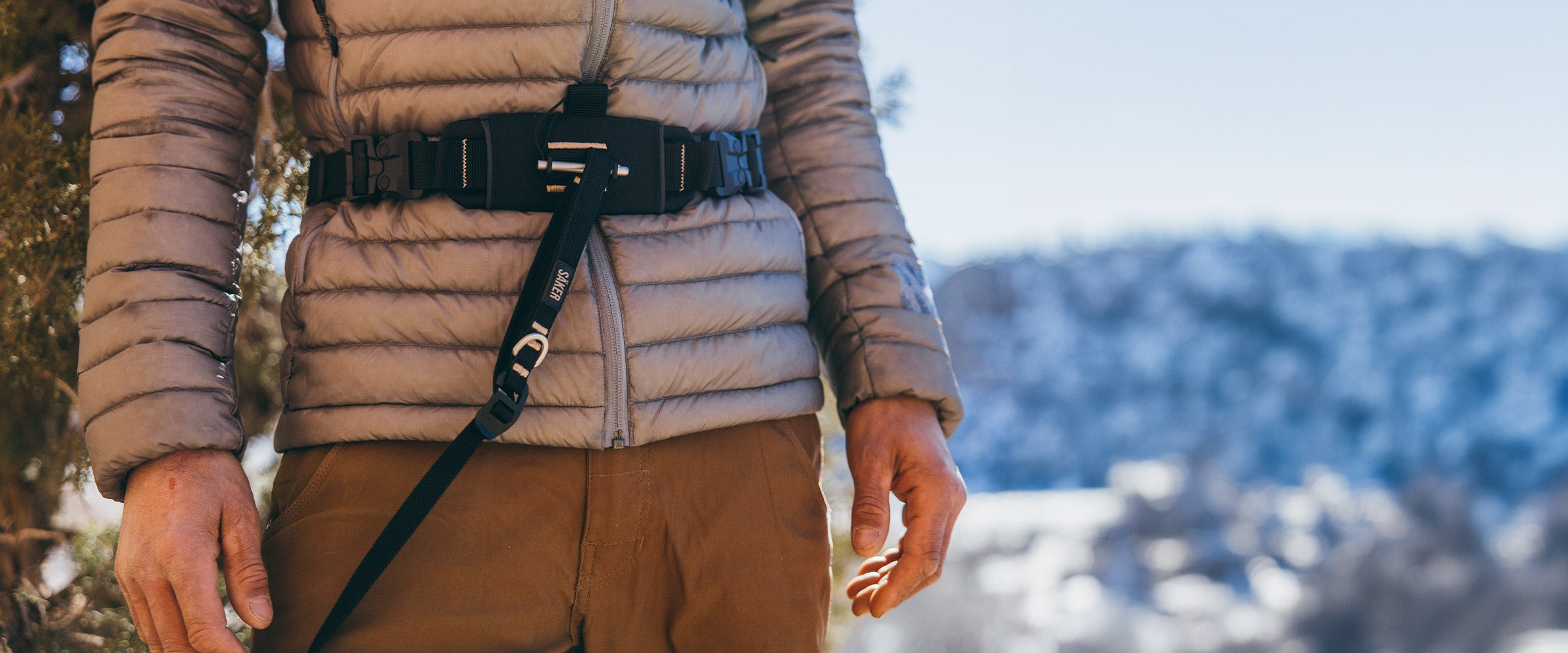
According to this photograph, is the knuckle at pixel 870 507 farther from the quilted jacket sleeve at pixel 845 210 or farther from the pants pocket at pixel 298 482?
the pants pocket at pixel 298 482

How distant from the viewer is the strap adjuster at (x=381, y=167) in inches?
30.9

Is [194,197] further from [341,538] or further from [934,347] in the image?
[934,347]

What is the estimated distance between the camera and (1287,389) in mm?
11188

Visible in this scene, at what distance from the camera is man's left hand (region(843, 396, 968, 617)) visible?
93cm

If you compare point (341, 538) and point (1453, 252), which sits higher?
point (1453, 252)

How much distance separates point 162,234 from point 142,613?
0.94ft

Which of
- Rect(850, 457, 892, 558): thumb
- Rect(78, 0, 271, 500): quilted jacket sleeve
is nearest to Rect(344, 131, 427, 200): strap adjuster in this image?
Rect(78, 0, 271, 500): quilted jacket sleeve

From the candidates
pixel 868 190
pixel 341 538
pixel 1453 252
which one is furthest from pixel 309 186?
pixel 1453 252

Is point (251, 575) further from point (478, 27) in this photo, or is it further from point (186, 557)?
point (478, 27)

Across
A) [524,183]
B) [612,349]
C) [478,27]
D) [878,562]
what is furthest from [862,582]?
[478,27]

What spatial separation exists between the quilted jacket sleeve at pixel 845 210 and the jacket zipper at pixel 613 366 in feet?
1.01

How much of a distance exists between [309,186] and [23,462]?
0.77 meters

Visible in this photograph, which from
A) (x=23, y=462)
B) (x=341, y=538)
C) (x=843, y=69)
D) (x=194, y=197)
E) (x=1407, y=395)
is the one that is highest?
(x=1407, y=395)

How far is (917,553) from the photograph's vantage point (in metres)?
0.93
